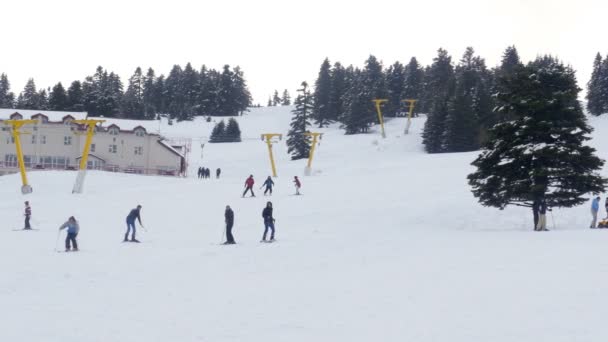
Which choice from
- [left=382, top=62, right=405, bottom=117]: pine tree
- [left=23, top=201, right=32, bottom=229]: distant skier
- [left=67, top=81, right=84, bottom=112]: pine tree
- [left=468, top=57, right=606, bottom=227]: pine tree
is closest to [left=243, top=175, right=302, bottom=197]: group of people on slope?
[left=23, top=201, right=32, bottom=229]: distant skier

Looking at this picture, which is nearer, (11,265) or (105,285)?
(105,285)

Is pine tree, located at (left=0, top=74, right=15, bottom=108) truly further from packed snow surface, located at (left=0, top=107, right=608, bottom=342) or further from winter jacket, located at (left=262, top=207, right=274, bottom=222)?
winter jacket, located at (left=262, top=207, right=274, bottom=222)

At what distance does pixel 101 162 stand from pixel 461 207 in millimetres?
50400

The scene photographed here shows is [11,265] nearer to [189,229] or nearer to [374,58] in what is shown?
[189,229]

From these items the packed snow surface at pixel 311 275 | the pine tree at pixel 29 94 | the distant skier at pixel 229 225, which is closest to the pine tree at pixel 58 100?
the pine tree at pixel 29 94

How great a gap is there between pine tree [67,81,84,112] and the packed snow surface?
7529 centimetres

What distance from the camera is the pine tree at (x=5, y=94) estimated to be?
144m

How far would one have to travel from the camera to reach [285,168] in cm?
7044

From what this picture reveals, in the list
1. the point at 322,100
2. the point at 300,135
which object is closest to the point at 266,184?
the point at 300,135

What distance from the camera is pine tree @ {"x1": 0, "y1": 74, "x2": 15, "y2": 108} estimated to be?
14425 cm

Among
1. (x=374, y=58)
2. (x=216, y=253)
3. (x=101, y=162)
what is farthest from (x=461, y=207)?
(x=374, y=58)

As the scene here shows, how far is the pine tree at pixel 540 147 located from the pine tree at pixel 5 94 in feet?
454

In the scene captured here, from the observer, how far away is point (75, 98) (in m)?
109

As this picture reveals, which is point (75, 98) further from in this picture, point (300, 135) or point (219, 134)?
point (300, 135)
